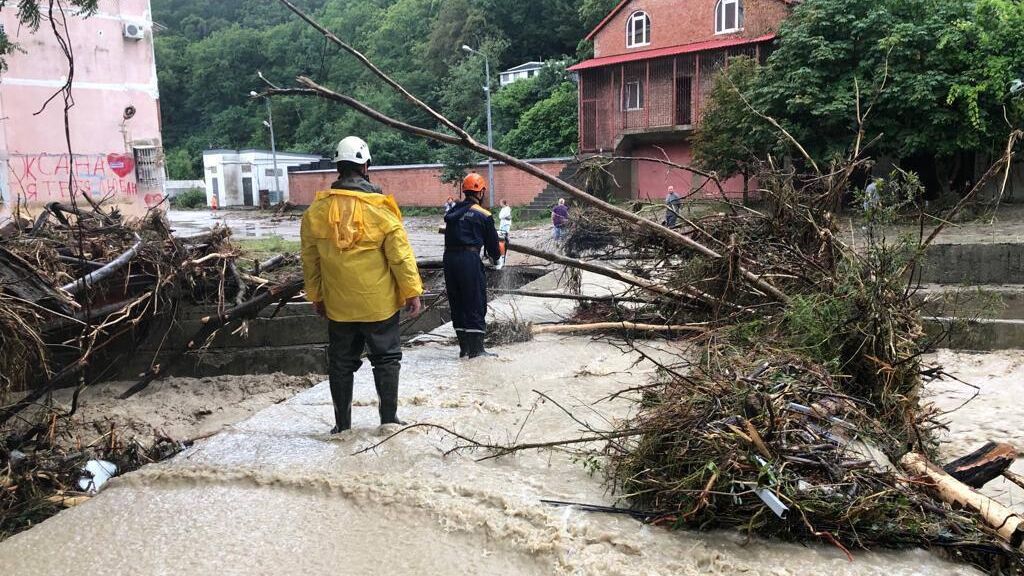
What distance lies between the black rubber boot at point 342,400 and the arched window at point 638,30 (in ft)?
105

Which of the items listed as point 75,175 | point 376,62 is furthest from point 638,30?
point 376,62

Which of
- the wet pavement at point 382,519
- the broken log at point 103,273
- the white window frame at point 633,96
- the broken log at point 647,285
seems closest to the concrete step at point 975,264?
the broken log at point 647,285

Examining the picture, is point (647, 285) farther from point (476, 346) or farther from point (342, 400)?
point (342, 400)

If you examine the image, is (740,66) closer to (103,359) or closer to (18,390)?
(103,359)

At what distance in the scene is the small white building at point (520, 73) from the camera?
5344 cm

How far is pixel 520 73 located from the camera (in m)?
54.2

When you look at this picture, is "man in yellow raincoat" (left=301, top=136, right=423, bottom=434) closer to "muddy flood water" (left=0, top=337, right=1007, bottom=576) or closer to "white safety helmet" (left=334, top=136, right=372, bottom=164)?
"white safety helmet" (left=334, top=136, right=372, bottom=164)

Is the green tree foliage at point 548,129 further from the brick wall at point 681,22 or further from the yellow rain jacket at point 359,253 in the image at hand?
the yellow rain jacket at point 359,253

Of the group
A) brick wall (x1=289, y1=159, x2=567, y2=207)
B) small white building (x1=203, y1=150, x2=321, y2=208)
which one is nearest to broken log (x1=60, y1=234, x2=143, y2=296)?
brick wall (x1=289, y1=159, x2=567, y2=207)

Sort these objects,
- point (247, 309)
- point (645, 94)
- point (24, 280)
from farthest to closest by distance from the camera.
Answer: point (645, 94) < point (247, 309) < point (24, 280)

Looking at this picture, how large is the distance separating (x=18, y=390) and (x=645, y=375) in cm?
503

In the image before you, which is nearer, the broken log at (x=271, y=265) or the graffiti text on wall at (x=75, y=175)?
the broken log at (x=271, y=265)

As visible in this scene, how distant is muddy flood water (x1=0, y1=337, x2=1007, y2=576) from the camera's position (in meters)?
2.73

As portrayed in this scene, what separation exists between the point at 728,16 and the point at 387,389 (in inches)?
1217
